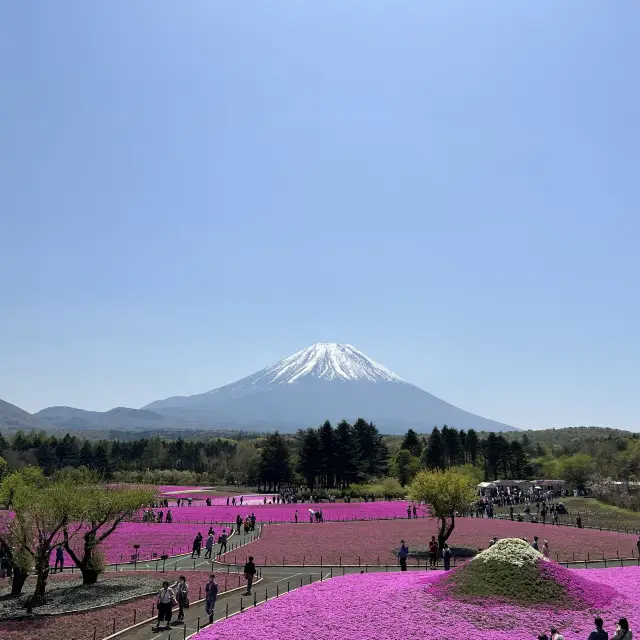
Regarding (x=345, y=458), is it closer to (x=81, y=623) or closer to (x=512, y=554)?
(x=512, y=554)

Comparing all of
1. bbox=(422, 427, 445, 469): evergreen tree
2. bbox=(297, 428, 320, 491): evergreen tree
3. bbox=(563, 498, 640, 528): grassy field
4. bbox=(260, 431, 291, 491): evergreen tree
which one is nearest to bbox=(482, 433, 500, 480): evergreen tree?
bbox=(422, 427, 445, 469): evergreen tree

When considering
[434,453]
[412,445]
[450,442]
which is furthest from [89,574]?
[450,442]

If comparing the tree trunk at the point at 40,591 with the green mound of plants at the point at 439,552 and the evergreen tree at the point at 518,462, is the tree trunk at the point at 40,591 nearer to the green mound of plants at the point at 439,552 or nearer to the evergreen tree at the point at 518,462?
the green mound of plants at the point at 439,552

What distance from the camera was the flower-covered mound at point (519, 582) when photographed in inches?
771

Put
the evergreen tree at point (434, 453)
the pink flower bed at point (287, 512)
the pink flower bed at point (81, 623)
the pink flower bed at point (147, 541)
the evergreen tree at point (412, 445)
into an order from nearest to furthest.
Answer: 1. the pink flower bed at point (81, 623)
2. the pink flower bed at point (147, 541)
3. the pink flower bed at point (287, 512)
4. the evergreen tree at point (434, 453)
5. the evergreen tree at point (412, 445)

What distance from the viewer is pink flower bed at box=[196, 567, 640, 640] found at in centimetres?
1766

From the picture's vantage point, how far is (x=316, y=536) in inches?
1702

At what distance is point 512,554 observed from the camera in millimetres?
21141

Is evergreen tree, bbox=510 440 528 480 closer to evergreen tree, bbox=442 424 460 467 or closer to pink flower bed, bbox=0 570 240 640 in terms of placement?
evergreen tree, bbox=442 424 460 467

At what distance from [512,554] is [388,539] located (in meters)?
21.7

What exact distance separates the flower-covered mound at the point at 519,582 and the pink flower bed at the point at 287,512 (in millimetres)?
35480

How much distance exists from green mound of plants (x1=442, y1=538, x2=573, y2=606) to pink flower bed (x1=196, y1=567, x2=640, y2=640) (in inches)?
22.5

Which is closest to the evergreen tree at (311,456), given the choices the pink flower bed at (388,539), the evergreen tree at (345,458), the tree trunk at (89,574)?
the evergreen tree at (345,458)

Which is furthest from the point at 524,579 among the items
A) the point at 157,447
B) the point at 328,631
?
the point at 157,447
